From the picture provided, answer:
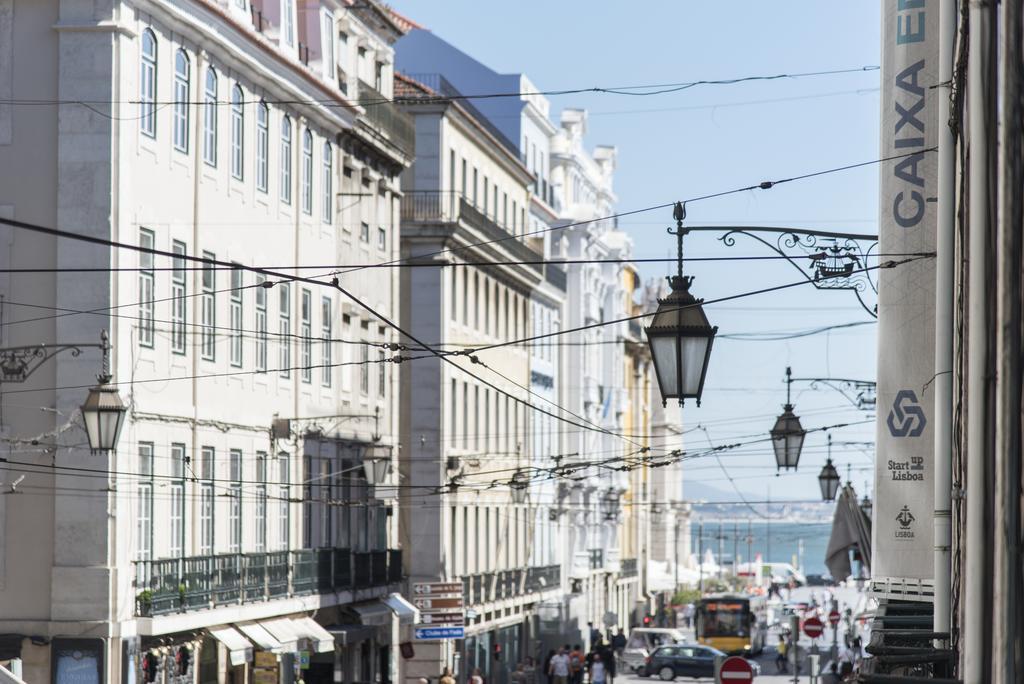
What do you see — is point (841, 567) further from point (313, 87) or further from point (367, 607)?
point (367, 607)

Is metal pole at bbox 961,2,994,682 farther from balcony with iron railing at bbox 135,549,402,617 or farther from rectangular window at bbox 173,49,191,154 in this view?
rectangular window at bbox 173,49,191,154

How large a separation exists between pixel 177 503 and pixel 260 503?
523cm

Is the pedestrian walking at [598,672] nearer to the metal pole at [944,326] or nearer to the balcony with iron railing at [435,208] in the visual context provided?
the balcony with iron railing at [435,208]

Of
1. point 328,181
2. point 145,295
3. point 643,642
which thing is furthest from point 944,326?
point 643,642

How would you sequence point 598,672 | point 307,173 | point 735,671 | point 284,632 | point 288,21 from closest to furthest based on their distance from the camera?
point 735,671 < point 284,632 < point 288,21 < point 307,173 < point 598,672

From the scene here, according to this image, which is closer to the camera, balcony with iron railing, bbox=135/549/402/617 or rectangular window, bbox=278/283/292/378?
balcony with iron railing, bbox=135/549/402/617

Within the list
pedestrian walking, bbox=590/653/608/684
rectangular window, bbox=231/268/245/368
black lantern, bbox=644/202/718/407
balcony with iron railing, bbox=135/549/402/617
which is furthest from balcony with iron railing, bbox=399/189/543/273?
black lantern, bbox=644/202/718/407

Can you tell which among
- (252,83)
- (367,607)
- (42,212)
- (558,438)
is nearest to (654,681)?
(558,438)

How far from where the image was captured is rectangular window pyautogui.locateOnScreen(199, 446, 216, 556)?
35031 mm

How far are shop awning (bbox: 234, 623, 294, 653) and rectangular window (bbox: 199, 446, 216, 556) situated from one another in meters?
1.67

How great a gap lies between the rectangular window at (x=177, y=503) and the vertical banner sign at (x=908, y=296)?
844 inches

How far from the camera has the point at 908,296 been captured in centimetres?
1343

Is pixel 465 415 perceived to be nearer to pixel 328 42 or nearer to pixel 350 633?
pixel 350 633

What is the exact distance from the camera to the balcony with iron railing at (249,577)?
1248 inches
